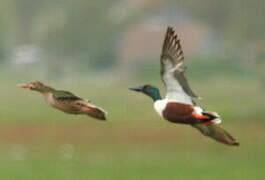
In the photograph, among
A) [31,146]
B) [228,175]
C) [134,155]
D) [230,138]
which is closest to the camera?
[230,138]

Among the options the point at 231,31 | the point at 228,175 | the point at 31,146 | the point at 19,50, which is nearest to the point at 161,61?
the point at 19,50

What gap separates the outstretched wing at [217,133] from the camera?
1577 millimetres

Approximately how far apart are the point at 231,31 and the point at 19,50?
998cm

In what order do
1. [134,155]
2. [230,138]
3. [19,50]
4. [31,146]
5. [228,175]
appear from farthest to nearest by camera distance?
[31,146] < [134,155] < [228,175] < [19,50] < [230,138]

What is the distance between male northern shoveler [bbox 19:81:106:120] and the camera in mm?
1589

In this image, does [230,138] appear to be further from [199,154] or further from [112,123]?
[112,123]

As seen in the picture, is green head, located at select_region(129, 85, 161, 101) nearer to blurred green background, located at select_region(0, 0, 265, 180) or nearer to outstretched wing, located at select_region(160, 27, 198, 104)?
outstretched wing, located at select_region(160, 27, 198, 104)

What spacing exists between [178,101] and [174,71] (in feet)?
0.17

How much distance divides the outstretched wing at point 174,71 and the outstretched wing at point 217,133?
0.19 ft

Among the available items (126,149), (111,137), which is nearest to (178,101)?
(126,149)

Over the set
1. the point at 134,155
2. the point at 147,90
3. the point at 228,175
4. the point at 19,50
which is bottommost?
the point at 147,90

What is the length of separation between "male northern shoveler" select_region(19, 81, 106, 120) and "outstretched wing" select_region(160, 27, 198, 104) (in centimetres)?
14

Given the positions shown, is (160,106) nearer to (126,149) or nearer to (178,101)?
(178,101)

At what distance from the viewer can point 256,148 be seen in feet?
52.5
